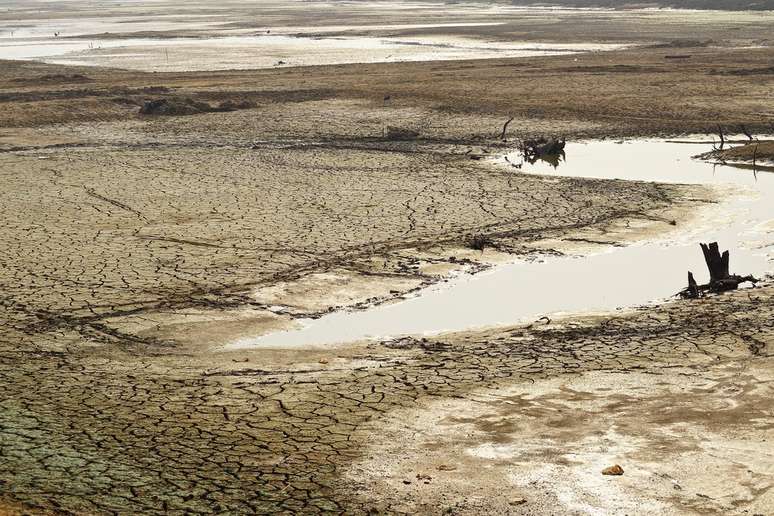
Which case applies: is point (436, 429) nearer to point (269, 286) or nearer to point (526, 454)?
point (526, 454)

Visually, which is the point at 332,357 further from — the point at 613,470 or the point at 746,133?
the point at 746,133

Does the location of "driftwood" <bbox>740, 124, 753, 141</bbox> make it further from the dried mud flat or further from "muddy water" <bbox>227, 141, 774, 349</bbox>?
the dried mud flat

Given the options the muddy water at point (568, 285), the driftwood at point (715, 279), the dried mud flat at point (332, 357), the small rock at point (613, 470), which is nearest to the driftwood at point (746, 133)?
the muddy water at point (568, 285)

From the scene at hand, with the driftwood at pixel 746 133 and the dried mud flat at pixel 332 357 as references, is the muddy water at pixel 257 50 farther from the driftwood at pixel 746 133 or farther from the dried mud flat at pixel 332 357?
the dried mud flat at pixel 332 357

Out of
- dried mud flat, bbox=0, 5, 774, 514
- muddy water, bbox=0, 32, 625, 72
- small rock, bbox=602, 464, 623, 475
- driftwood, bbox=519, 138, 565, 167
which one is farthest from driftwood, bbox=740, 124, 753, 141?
muddy water, bbox=0, 32, 625, 72

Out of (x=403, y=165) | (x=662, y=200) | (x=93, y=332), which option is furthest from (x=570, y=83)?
(x=93, y=332)
